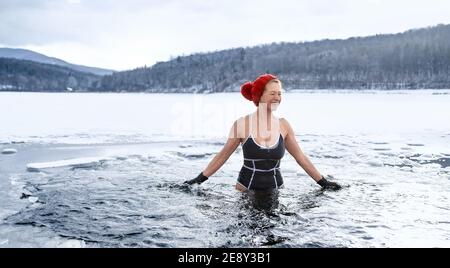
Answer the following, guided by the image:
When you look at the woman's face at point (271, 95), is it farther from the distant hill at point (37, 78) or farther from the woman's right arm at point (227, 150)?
the distant hill at point (37, 78)

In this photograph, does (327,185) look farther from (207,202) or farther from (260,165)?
(207,202)

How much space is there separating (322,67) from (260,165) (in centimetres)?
8740

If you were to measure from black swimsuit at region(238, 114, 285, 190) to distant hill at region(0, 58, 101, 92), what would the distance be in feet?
356

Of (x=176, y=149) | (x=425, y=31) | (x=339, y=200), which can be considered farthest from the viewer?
(x=425, y=31)

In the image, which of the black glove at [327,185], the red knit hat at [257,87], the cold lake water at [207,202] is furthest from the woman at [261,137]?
the black glove at [327,185]

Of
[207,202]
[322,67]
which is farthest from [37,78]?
[207,202]

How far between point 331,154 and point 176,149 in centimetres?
271

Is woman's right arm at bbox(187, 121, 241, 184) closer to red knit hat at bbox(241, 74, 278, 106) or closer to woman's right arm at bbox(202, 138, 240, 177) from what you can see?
woman's right arm at bbox(202, 138, 240, 177)

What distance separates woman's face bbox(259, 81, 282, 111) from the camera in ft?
12.1

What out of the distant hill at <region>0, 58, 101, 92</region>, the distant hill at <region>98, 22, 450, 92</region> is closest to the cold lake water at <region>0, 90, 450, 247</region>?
the distant hill at <region>98, 22, 450, 92</region>

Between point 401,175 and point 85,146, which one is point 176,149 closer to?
point 85,146

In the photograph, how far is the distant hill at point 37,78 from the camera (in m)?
110
